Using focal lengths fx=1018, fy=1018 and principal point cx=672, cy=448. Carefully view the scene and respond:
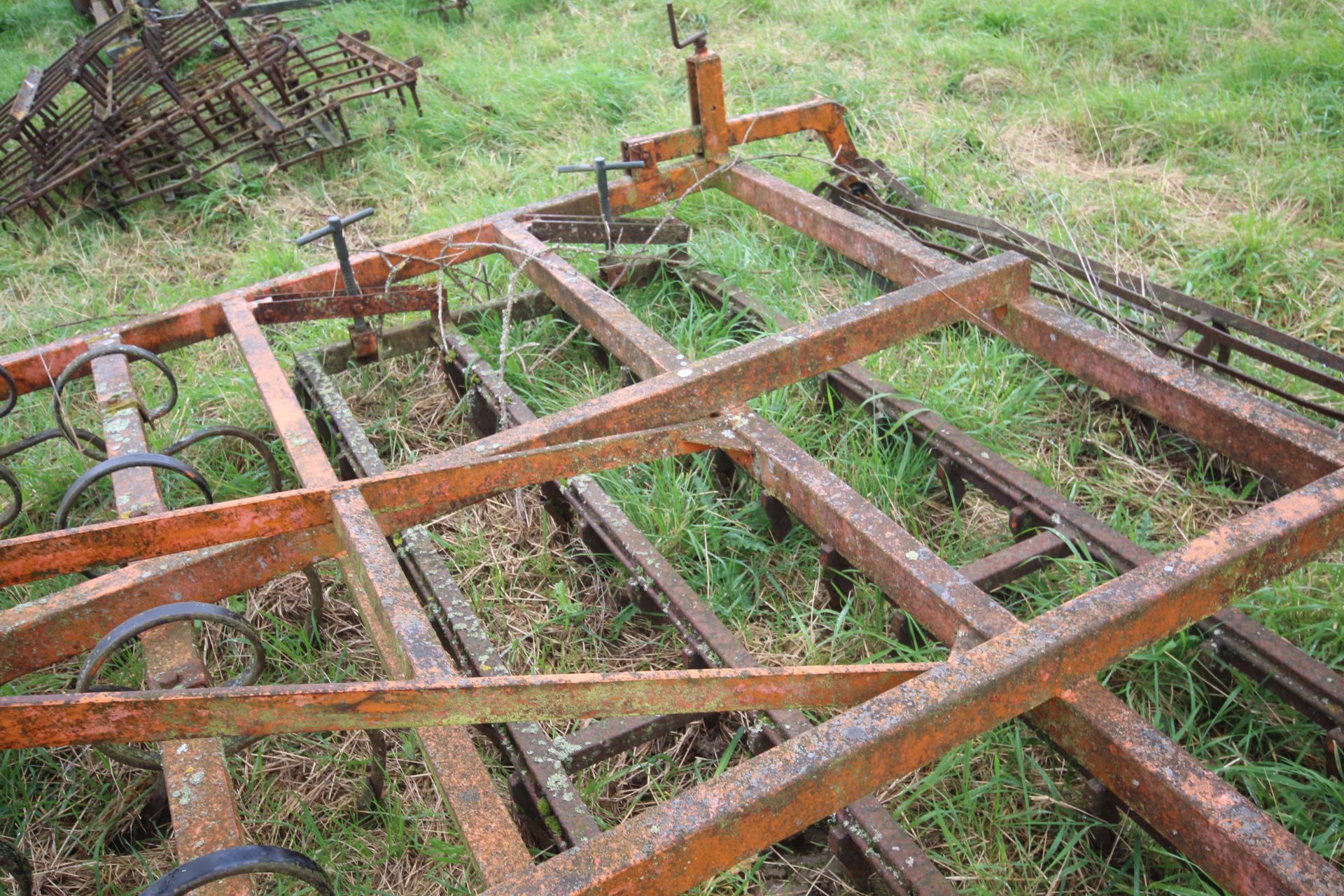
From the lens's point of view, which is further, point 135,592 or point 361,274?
point 361,274

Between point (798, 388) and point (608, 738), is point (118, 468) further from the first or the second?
point (798, 388)

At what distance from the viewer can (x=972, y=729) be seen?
5.16 feet

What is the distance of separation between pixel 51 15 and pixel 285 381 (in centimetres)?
882

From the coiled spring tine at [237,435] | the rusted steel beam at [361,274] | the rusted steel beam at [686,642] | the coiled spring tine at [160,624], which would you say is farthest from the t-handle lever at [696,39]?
the coiled spring tine at [160,624]

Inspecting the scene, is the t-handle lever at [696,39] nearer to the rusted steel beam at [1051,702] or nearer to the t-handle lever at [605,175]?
the t-handle lever at [605,175]

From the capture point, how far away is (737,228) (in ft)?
14.4

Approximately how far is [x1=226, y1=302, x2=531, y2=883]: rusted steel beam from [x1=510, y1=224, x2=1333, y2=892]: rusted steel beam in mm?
827

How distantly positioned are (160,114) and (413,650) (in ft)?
16.2

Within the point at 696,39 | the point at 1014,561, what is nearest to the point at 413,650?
the point at 1014,561

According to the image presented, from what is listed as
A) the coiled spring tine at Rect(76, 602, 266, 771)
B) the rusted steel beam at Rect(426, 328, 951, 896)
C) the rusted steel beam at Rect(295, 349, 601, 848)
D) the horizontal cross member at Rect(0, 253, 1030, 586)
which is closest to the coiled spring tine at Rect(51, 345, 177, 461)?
the rusted steel beam at Rect(295, 349, 601, 848)

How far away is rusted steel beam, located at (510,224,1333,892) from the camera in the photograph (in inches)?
59.1

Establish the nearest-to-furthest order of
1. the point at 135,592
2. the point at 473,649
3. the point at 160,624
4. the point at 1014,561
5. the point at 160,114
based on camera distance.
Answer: the point at 160,624
the point at 135,592
the point at 473,649
the point at 1014,561
the point at 160,114

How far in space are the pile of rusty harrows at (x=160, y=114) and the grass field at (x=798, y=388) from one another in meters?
0.21

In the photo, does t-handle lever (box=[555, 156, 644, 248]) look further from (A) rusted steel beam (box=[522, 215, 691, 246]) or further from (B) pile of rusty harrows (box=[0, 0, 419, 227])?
(B) pile of rusty harrows (box=[0, 0, 419, 227])
